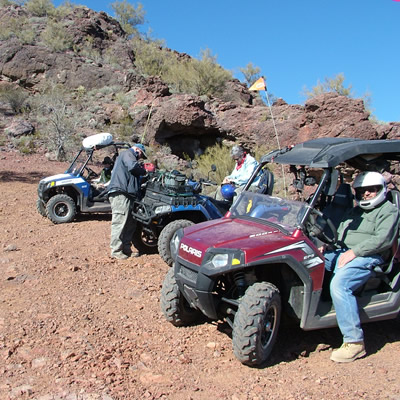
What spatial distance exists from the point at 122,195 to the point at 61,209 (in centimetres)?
295

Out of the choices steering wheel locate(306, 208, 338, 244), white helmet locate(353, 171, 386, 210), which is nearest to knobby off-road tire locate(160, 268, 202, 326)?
steering wheel locate(306, 208, 338, 244)

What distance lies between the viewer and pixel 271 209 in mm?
4254

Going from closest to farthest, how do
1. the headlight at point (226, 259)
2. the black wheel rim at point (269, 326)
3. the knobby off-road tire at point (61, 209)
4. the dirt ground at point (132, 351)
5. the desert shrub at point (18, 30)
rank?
the dirt ground at point (132, 351)
the headlight at point (226, 259)
the black wheel rim at point (269, 326)
the knobby off-road tire at point (61, 209)
the desert shrub at point (18, 30)

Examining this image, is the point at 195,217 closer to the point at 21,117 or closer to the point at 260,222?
the point at 260,222

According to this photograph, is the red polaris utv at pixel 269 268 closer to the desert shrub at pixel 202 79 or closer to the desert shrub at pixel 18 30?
the desert shrub at pixel 202 79

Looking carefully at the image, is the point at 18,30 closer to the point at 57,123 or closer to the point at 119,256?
→ the point at 57,123

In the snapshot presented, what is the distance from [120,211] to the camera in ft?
22.1

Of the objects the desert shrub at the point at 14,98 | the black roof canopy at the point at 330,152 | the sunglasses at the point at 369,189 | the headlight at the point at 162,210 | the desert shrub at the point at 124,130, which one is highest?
the desert shrub at the point at 14,98

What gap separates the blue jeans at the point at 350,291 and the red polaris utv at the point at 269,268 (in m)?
0.14

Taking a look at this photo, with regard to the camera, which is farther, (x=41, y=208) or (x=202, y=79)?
(x=202, y=79)

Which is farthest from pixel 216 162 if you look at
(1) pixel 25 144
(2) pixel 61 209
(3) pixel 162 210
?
(3) pixel 162 210

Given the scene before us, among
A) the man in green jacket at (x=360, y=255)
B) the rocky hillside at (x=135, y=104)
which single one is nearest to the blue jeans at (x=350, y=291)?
the man in green jacket at (x=360, y=255)

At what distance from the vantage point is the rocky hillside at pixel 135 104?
40.7 ft

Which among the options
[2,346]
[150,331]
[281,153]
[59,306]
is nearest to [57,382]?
[2,346]
